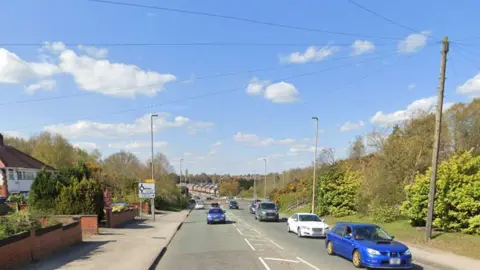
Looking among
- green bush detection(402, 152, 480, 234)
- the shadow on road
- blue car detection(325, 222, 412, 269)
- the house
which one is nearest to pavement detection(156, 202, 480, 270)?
blue car detection(325, 222, 412, 269)

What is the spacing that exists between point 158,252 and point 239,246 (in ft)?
12.9

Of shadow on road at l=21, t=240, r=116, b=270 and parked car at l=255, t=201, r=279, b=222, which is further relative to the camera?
parked car at l=255, t=201, r=279, b=222

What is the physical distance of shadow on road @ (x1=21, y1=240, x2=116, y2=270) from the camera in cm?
1168

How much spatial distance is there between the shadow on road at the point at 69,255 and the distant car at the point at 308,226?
10471 mm

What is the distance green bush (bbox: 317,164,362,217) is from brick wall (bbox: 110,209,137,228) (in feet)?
56.8

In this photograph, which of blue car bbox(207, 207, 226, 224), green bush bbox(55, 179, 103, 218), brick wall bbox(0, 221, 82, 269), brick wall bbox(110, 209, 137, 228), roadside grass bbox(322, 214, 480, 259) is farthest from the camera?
blue car bbox(207, 207, 226, 224)

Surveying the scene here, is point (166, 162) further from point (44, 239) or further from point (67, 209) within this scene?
point (44, 239)

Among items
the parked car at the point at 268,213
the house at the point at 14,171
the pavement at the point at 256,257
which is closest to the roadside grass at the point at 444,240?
the pavement at the point at 256,257

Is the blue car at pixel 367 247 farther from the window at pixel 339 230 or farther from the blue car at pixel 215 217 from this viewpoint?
the blue car at pixel 215 217

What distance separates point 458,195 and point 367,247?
7998 mm

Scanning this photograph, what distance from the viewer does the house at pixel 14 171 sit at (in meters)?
45.7

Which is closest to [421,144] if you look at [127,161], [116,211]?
[116,211]

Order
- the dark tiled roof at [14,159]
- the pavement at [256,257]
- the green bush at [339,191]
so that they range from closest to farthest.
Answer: the pavement at [256,257] → the green bush at [339,191] → the dark tiled roof at [14,159]

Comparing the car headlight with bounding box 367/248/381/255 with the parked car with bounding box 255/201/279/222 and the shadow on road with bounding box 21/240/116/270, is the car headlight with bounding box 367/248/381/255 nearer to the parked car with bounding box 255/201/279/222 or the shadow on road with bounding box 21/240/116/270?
the shadow on road with bounding box 21/240/116/270
